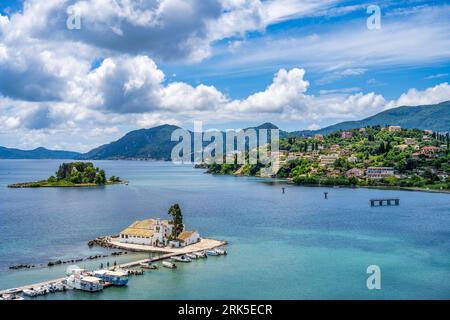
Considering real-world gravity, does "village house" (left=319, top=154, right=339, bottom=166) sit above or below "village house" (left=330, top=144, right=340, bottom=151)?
below

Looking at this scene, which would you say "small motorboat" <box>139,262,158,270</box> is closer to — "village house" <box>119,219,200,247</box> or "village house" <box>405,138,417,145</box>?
"village house" <box>119,219,200,247</box>

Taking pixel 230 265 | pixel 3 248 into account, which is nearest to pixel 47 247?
pixel 3 248

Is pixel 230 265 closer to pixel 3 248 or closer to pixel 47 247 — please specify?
pixel 47 247

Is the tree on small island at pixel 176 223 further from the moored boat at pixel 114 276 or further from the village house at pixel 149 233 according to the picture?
the moored boat at pixel 114 276

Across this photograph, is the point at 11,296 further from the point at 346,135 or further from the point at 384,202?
the point at 346,135

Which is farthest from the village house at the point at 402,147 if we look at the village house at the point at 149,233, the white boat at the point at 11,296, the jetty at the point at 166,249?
the white boat at the point at 11,296

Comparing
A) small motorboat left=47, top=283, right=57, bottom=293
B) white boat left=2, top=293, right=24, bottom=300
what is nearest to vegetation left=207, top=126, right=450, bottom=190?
small motorboat left=47, top=283, right=57, bottom=293

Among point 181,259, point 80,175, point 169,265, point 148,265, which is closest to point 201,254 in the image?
point 181,259
